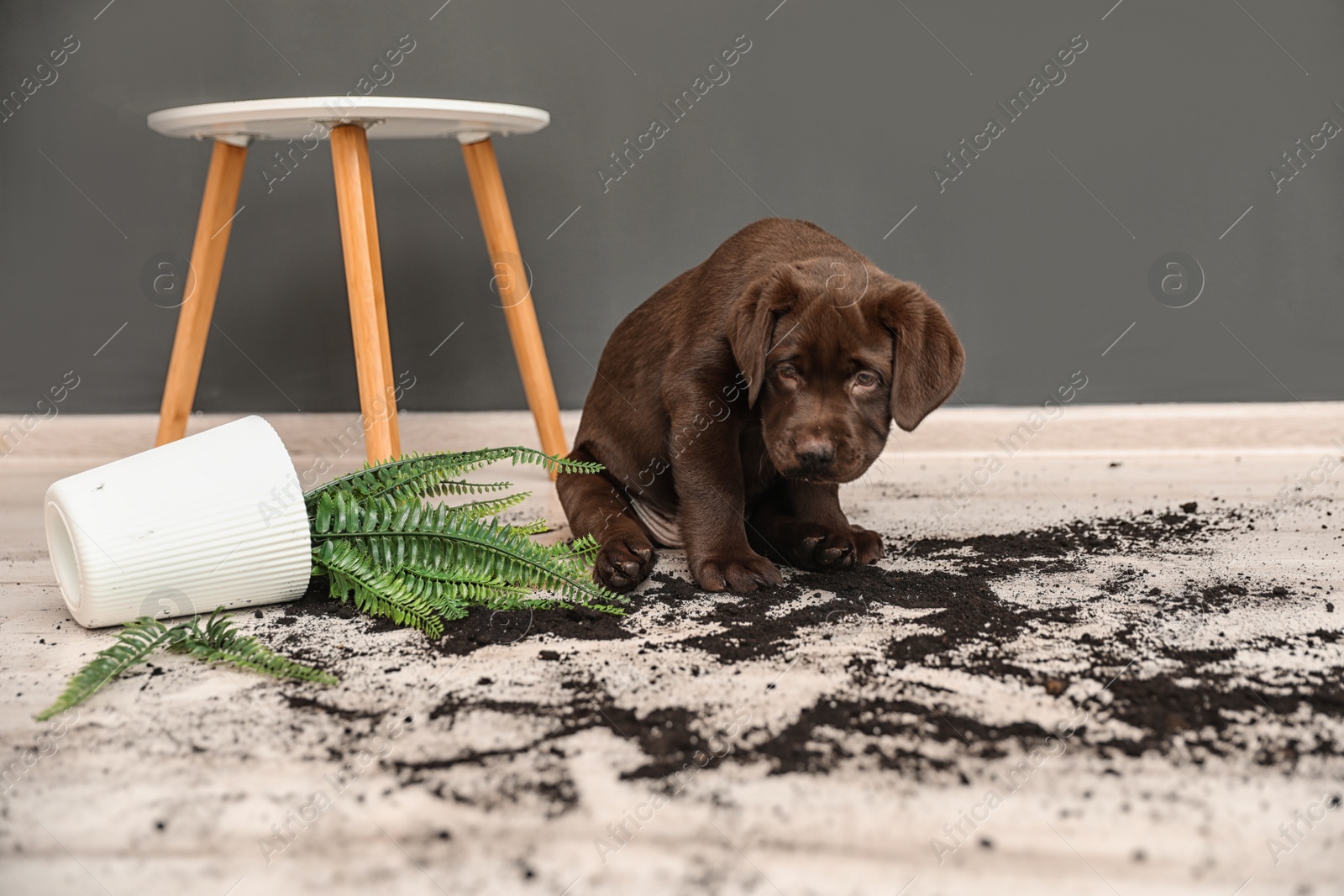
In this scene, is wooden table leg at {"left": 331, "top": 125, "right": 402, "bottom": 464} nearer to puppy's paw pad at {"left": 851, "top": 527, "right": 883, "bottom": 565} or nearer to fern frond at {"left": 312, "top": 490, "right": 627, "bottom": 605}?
fern frond at {"left": 312, "top": 490, "right": 627, "bottom": 605}

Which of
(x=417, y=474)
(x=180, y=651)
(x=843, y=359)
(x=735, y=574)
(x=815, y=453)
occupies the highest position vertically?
(x=843, y=359)

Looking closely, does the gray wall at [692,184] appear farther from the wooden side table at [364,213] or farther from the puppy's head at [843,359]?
the puppy's head at [843,359]

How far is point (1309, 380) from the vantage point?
12.9 ft

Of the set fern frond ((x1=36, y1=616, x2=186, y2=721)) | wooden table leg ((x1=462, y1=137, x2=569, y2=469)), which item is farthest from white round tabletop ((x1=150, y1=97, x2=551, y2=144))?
fern frond ((x1=36, y1=616, x2=186, y2=721))

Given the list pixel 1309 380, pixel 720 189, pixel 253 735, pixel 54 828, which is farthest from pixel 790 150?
pixel 54 828

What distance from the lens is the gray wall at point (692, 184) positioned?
3783 mm

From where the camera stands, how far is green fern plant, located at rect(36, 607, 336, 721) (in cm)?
147

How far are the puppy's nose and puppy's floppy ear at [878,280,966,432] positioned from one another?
0.56ft

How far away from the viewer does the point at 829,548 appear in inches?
89.4

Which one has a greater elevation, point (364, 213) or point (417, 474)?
point (364, 213)

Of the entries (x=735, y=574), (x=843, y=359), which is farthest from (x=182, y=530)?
(x=843, y=359)

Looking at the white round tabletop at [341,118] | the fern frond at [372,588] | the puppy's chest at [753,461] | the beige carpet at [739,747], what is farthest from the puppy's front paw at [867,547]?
the white round tabletop at [341,118]

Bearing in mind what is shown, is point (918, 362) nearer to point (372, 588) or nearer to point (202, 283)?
point (372, 588)

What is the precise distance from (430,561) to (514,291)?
1541mm
